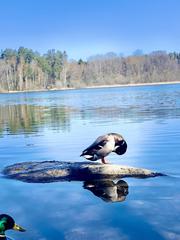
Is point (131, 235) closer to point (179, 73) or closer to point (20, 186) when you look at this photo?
point (20, 186)

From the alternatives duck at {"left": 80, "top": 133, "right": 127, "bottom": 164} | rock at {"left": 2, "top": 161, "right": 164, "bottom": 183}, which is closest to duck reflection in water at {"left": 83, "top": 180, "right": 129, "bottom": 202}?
rock at {"left": 2, "top": 161, "right": 164, "bottom": 183}

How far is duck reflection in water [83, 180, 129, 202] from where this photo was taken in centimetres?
1142

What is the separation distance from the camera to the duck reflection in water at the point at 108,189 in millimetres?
11423

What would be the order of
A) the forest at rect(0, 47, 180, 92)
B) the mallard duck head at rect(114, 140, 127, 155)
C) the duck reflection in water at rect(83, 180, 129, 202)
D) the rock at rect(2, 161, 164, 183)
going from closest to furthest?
the duck reflection in water at rect(83, 180, 129, 202) → the rock at rect(2, 161, 164, 183) → the mallard duck head at rect(114, 140, 127, 155) → the forest at rect(0, 47, 180, 92)

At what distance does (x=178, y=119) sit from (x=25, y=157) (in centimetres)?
1490

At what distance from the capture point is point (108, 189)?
1210 cm

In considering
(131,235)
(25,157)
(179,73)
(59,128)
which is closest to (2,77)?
(179,73)

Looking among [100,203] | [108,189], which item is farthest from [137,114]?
[100,203]

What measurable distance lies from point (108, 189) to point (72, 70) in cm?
16612

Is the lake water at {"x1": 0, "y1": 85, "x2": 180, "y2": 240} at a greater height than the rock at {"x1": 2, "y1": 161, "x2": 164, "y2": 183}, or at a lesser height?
lesser

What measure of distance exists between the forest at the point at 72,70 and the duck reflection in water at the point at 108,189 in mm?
149224

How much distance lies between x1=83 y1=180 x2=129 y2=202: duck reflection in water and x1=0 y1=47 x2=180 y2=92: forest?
490 ft

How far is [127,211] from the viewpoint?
1016 centimetres

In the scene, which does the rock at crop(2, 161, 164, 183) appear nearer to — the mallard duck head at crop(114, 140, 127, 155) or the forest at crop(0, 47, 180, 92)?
the mallard duck head at crop(114, 140, 127, 155)
